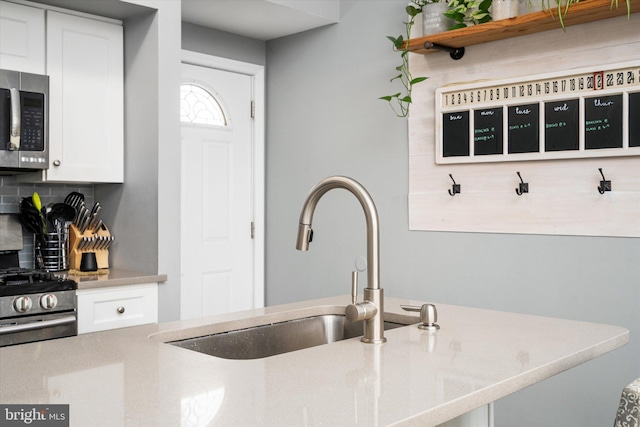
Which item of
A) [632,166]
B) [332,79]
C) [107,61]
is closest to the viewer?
[632,166]

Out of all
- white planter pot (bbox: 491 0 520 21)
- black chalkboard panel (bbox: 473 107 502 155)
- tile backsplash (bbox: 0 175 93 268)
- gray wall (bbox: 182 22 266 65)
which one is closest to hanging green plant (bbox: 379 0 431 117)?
black chalkboard panel (bbox: 473 107 502 155)

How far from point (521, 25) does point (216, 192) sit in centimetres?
209

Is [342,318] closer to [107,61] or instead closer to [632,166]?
[632,166]

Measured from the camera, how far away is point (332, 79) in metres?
3.92

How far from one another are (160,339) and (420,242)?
205 centimetres

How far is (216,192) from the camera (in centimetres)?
407

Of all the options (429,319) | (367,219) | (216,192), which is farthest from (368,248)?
(216,192)

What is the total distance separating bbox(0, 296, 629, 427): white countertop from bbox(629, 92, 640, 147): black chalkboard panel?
118 centimetres

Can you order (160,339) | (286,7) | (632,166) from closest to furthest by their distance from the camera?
(160,339)
(632,166)
(286,7)

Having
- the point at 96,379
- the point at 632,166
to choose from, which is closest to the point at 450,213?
the point at 632,166

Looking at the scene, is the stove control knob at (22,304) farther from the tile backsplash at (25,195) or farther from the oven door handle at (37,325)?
the tile backsplash at (25,195)

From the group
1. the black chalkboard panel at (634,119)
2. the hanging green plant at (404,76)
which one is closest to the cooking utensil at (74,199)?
the hanging green plant at (404,76)

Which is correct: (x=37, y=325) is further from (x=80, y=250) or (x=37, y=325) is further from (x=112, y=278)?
(x=80, y=250)

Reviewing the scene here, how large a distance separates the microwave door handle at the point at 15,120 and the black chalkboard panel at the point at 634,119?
8.76 ft
